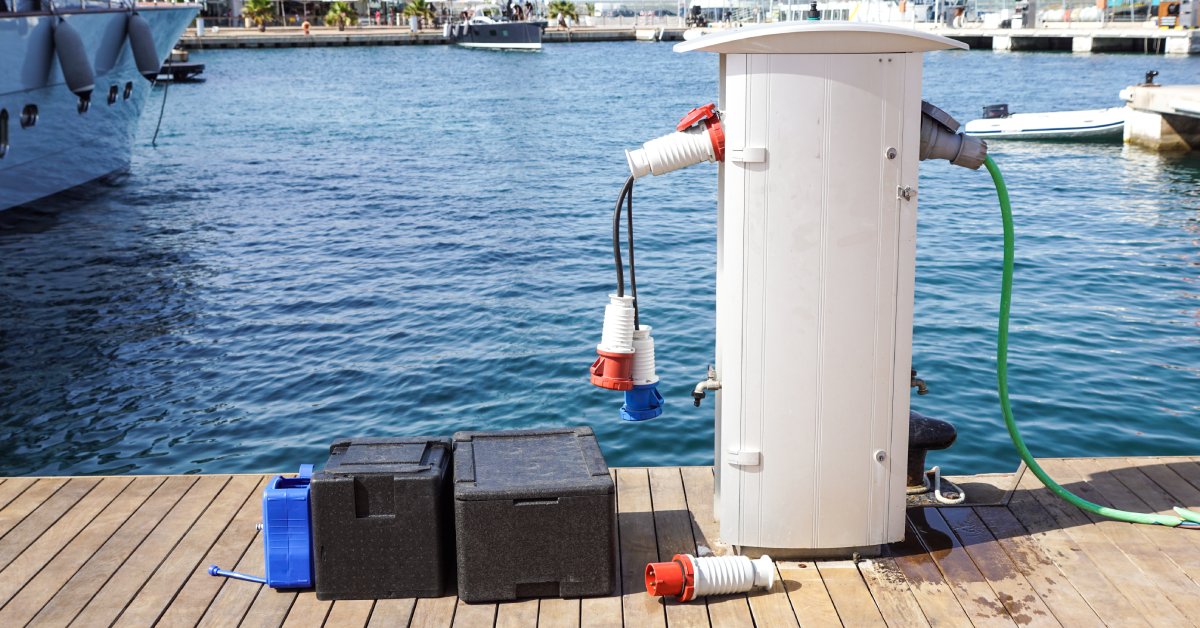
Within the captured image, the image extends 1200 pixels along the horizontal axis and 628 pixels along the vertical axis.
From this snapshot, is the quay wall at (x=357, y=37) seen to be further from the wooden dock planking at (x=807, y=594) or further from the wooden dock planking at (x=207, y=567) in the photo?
the wooden dock planking at (x=807, y=594)

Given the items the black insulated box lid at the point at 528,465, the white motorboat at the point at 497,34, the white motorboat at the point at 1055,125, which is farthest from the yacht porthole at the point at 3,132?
the white motorboat at the point at 497,34

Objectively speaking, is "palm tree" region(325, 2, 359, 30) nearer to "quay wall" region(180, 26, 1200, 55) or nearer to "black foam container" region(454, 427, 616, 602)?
"quay wall" region(180, 26, 1200, 55)

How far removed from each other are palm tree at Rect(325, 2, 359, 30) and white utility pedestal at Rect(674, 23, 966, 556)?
9232cm

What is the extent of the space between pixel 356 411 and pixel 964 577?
6.97m

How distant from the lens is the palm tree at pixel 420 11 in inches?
3612

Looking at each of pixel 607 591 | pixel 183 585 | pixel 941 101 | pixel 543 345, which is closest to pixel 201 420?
pixel 543 345

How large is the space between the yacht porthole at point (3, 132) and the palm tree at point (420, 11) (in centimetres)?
7350

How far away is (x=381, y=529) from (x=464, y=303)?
9.97m

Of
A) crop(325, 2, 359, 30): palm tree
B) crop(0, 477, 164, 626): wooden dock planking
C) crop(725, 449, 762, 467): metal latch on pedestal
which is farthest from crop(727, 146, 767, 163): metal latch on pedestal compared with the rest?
crop(325, 2, 359, 30): palm tree

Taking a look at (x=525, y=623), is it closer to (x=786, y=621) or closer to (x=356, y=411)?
(x=786, y=621)

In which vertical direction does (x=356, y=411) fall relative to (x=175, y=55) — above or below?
below

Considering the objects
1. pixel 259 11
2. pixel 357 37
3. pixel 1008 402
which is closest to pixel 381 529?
pixel 1008 402

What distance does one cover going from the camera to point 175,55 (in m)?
64.9

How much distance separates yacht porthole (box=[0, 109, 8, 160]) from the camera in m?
18.2
